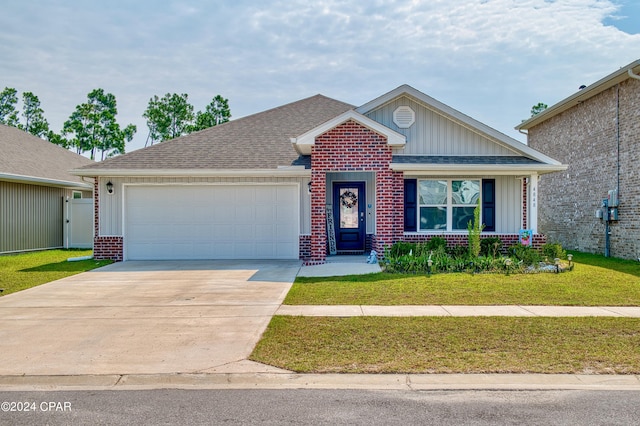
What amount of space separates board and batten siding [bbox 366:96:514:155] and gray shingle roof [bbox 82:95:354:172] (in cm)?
308

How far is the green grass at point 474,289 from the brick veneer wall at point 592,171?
4800mm

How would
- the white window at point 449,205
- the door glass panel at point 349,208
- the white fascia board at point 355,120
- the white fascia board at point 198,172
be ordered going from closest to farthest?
the white fascia board at point 355,120 → the white fascia board at point 198,172 → the white window at point 449,205 → the door glass panel at point 349,208

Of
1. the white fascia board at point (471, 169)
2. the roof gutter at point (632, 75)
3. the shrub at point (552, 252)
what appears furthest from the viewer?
the roof gutter at point (632, 75)

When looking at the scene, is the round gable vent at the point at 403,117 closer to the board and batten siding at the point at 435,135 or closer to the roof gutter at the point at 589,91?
the board and batten siding at the point at 435,135

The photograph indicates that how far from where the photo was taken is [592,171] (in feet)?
61.4

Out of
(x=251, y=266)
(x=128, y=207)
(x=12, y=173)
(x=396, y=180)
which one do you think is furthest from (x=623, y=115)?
(x=12, y=173)

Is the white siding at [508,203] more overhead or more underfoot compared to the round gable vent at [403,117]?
more underfoot

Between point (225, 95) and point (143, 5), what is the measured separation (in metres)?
31.8

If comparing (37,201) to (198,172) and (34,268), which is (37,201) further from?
(198,172)

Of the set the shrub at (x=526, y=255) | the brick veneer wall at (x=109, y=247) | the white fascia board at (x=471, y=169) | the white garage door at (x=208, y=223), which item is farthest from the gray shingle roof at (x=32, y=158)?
the shrub at (x=526, y=255)

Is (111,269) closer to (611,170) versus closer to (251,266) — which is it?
(251,266)

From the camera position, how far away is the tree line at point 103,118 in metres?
44.2

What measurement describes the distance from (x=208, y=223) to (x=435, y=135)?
7.46m

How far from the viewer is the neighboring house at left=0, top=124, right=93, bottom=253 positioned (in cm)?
1783
